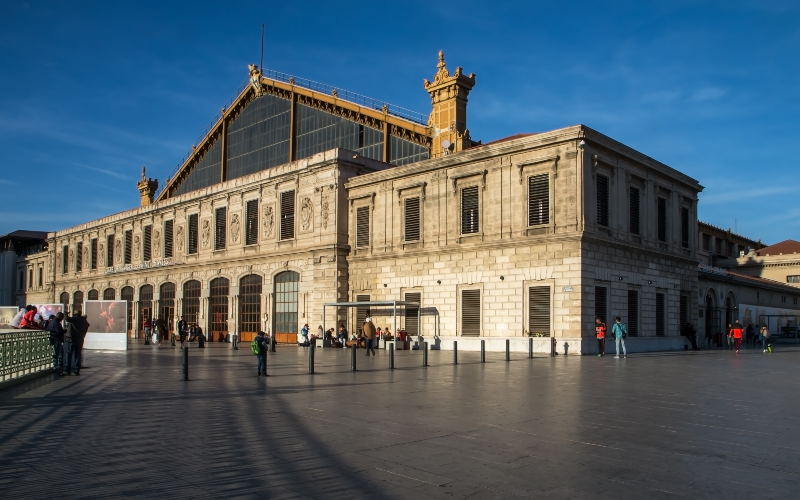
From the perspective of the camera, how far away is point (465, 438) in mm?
9477

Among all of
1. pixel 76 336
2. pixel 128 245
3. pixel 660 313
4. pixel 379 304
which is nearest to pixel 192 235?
pixel 128 245

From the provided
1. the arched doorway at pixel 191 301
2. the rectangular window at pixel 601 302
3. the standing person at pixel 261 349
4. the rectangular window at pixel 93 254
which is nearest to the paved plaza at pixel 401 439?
the standing person at pixel 261 349

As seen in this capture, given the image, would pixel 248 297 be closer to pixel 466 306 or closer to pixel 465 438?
pixel 466 306

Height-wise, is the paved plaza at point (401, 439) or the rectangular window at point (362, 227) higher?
the rectangular window at point (362, 227)

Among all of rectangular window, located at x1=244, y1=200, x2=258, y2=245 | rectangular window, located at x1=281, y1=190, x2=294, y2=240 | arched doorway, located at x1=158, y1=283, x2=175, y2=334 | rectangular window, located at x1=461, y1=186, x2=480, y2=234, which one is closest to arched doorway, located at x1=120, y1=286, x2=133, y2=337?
arched doorway, located at x1=158, y1=283, x2=175, y2=334

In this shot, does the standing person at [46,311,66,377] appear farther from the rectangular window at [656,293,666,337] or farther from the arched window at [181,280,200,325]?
the arched window at [181,280,200,325]

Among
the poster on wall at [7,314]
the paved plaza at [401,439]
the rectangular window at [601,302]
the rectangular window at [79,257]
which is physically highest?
the rectangular window at [79,257]

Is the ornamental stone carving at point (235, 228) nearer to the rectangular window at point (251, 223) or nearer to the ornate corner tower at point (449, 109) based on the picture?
the rectangular window at point (251, 223)

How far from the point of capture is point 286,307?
43781 mm

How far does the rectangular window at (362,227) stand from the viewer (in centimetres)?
4038

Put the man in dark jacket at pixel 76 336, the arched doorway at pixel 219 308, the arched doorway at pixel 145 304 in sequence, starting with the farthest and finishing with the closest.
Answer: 1. the arched doorway at pixel 145 304
2. the arched doorway at pixel 219 308
3. the man in dark jacket at pixel 76 336

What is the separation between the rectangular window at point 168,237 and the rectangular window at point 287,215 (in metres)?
15.7

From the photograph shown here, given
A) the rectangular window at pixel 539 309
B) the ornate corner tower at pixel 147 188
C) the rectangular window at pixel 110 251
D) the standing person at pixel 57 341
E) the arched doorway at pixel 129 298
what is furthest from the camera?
the ornate corner tower at pixel 147 188

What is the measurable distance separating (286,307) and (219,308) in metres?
8.40
